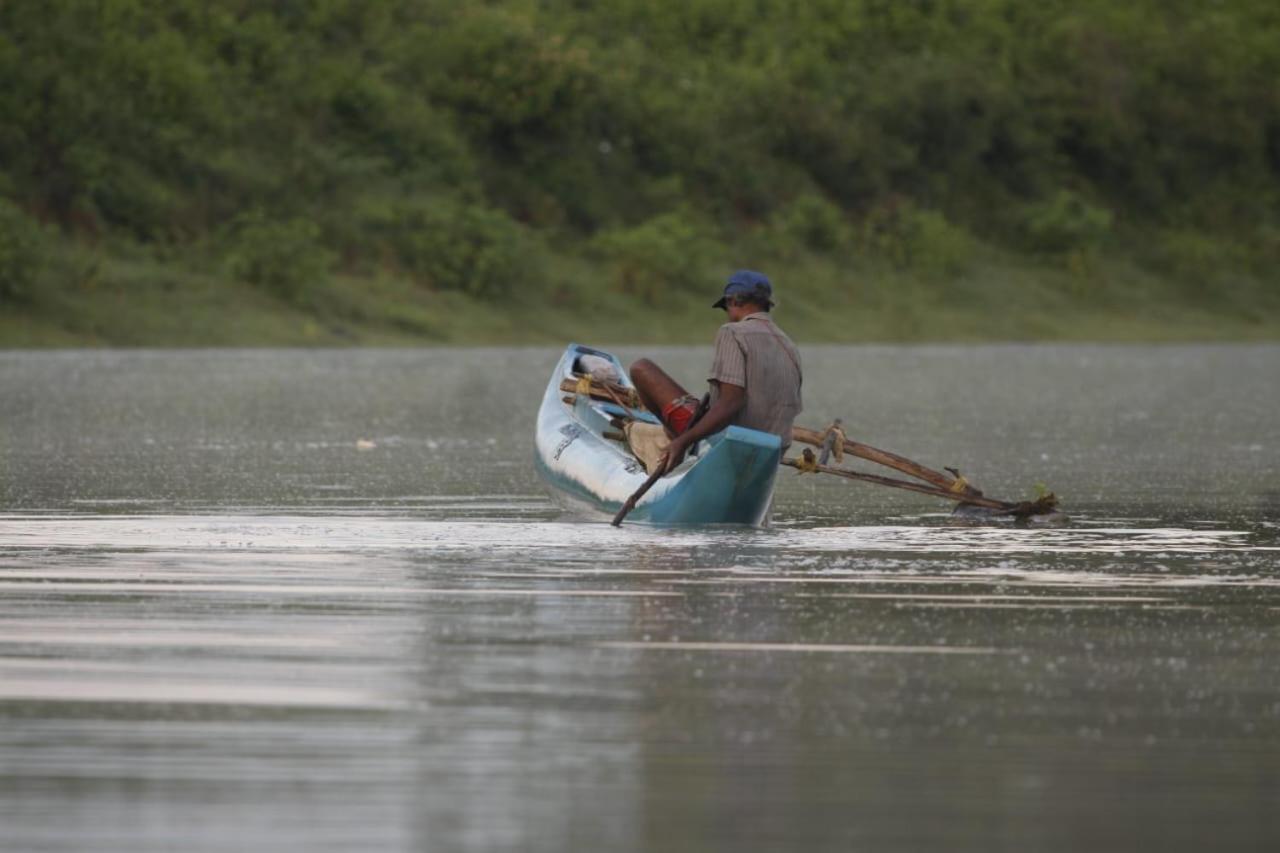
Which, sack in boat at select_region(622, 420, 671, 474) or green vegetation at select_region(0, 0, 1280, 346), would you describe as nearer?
sack in boat at select_region(622, 420, 671, 474)

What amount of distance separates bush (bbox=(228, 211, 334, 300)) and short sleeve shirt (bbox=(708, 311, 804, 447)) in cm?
4610

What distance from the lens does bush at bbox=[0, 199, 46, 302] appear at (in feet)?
180

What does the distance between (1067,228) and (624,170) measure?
12.3m

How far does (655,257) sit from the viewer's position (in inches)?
2680

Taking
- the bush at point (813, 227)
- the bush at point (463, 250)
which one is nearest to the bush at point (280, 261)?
the bush at point (463, 250)

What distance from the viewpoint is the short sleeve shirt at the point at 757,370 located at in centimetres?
1473

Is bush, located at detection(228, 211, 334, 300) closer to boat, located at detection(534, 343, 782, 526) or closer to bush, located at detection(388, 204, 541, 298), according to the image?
bush, located at detection(388, 204, 541, 298)

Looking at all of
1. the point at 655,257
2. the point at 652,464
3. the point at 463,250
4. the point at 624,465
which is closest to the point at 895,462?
the point at 652,464

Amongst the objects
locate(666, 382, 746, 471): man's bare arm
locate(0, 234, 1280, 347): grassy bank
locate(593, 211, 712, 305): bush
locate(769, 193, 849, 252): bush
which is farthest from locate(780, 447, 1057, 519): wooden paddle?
locate(769, 193, 849, 252): bush

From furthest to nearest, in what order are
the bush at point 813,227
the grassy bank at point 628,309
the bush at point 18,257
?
the bush at point 813,227 → the grassy bank at point 628,309 → the bush at point 18,257

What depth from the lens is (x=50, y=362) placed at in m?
47.5

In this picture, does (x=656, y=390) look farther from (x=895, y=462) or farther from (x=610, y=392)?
(x=610, y=392)

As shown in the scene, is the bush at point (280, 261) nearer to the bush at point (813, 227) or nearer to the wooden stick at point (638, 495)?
the bush at point (813, 227)

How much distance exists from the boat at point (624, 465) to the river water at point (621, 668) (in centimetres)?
19
